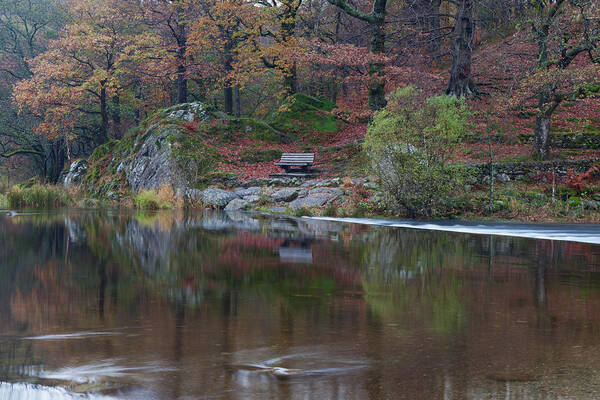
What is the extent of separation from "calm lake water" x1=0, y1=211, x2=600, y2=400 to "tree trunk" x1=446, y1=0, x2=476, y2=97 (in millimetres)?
15830

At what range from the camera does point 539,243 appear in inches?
416

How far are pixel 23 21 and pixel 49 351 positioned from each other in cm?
4322

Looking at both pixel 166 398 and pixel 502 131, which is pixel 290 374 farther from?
pixel 502 131

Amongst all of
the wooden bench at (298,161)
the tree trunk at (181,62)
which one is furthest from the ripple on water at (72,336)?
the tree trunk at (181,62)

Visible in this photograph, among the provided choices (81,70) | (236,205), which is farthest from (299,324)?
(81,70)

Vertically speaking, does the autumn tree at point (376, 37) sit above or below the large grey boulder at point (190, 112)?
above

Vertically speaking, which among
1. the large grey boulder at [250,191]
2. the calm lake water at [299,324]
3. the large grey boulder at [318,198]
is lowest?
the calm lake water at [299,324]

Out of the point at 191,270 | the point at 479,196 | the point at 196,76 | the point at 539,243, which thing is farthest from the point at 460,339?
the point at 196,76

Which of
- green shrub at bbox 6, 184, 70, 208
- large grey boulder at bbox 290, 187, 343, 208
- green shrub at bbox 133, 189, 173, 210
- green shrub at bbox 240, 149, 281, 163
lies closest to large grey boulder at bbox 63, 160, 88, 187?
green shrub at bbox 6, 184, 70, 208

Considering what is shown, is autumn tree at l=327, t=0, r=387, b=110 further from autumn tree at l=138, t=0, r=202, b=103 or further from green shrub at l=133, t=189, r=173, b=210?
green shrub at l=133, t=189, r=173, b=210

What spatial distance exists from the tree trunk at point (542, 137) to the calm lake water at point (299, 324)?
998cm

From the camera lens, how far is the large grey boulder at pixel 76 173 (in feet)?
111

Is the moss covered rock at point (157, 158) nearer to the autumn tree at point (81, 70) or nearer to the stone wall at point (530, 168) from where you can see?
the autumn tree at point (81, 70)

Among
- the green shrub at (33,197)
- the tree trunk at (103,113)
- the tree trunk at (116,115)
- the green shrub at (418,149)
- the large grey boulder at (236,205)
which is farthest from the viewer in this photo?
the tree trunk at (116,115)
